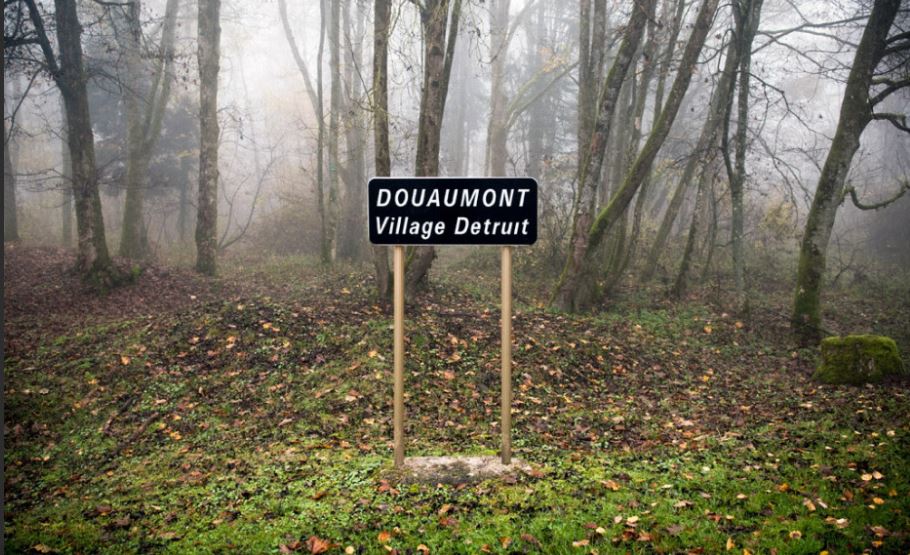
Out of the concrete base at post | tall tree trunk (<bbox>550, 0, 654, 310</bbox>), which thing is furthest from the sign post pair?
tall tree trunk (<bbox>550, 0, 654, 310</bbox>)

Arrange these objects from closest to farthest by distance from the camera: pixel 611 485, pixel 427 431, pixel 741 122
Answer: pixel 611 485 → pixel 427 431 → pixel 741 122

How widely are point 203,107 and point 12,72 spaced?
4252 millimetres

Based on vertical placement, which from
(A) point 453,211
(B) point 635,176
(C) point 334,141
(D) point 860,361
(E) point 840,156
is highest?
(C) point 334,141

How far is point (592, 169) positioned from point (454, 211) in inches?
298

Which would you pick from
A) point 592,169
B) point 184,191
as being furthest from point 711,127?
point 184,191

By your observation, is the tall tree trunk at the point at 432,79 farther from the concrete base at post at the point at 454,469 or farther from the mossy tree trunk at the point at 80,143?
the mossy tree trunk at the point at 80,143

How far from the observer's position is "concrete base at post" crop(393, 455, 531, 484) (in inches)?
200

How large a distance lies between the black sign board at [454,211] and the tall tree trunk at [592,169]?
23.4ft

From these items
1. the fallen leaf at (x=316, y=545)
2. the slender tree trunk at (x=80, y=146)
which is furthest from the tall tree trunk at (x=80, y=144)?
the fallen leaf at (x=316, y=545)

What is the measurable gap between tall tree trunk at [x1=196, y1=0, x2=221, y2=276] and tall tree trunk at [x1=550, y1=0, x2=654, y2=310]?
10.1 meters

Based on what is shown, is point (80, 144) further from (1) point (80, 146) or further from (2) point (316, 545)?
(2) point (316, 545)

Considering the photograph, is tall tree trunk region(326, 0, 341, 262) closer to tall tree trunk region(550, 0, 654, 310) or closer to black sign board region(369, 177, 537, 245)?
tall tree trunk region(550, 0, 654, 310)

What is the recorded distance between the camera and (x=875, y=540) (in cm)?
396

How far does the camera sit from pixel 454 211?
16.0 feet
